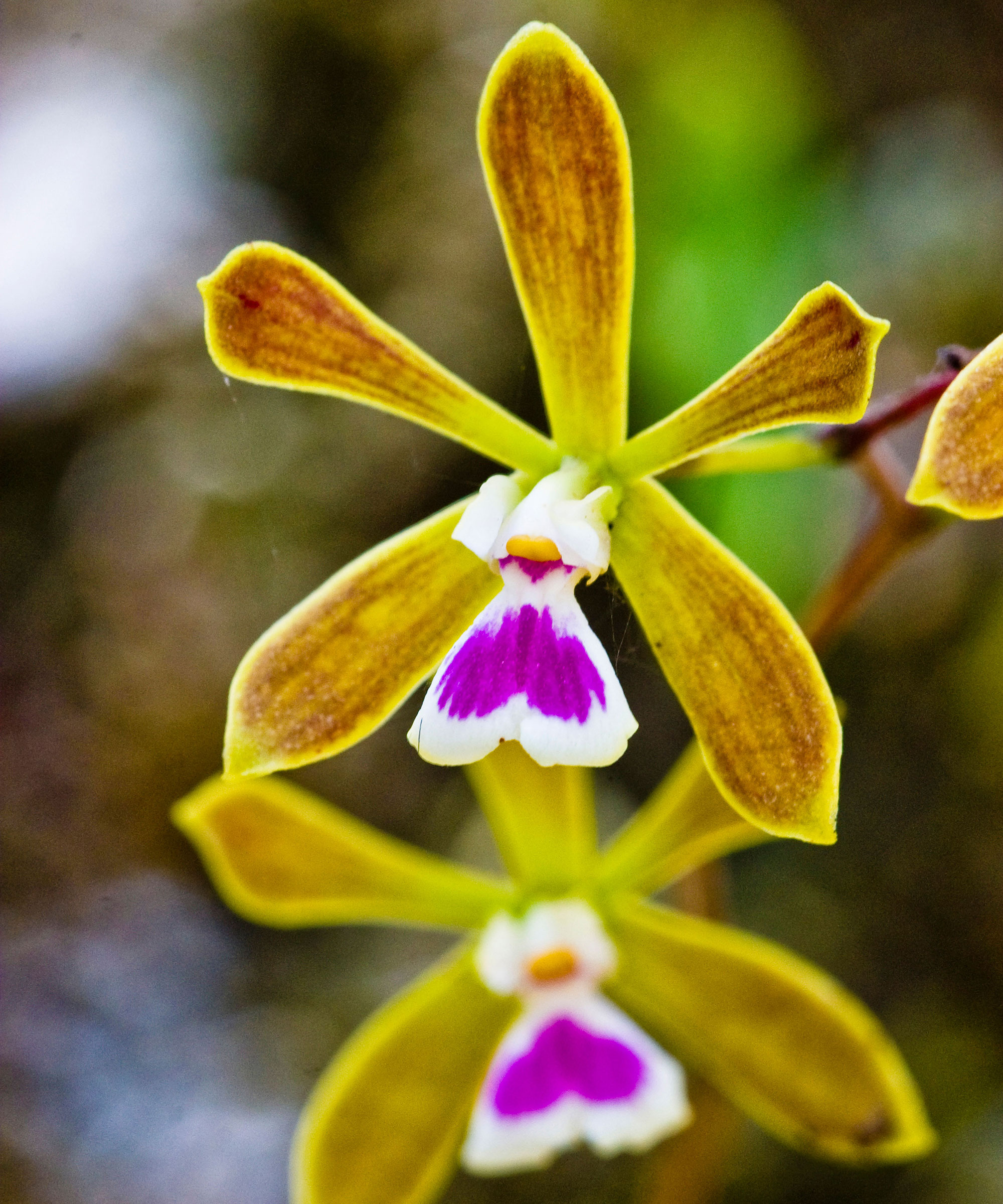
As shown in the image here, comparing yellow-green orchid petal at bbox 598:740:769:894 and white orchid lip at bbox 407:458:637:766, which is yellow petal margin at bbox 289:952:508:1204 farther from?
white orchid lip at bbox 407:458:637:766

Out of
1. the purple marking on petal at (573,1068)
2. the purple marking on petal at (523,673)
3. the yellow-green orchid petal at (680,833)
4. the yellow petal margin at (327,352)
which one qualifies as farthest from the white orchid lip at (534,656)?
the purple marking on petal at (573,1068)

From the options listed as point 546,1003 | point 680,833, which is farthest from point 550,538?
point 546,1003

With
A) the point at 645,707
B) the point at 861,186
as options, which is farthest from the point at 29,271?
the point at 861,186

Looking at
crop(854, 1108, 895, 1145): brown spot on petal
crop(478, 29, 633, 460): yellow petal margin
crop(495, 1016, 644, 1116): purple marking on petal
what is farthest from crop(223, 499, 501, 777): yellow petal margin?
crop(854, 1108, 895, 1145): brown spot on petal

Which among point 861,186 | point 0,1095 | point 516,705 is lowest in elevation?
point 516,705

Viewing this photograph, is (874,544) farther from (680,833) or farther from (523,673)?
(523,673)

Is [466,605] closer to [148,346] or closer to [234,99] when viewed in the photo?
[148,346]

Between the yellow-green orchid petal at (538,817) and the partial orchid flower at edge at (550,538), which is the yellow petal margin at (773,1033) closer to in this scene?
the yellow-green orchid petal at (538,817)
